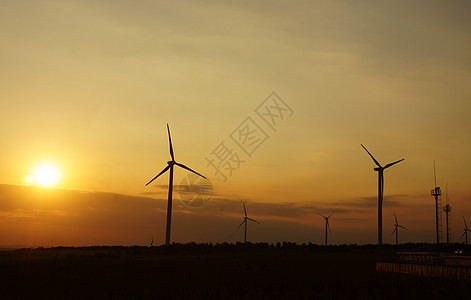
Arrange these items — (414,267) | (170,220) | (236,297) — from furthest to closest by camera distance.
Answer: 1. (170,220)
2. (414,267)
3. (236,297)

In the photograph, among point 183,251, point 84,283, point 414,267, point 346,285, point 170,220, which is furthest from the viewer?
point 183,251

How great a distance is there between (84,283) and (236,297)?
73.3 feet

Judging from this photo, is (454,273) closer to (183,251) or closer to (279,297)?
(279,297)

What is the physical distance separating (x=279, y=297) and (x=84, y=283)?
2481cm

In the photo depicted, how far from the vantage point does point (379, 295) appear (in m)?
44.2

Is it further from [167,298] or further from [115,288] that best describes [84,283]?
[167,298]

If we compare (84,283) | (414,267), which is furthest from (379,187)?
(84,283)

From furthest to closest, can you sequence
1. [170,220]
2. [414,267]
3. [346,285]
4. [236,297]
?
[170,220] → [414,267] → [346,285] → [236,297]

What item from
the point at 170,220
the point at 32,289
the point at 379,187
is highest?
the point at 379,187

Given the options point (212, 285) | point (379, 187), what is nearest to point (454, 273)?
point (212, 285)

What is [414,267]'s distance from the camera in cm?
6431

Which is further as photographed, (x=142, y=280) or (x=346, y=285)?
(x=142, y=280)

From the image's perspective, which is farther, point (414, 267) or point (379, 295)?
point (414, 267)

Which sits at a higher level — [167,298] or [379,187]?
[379,187]
